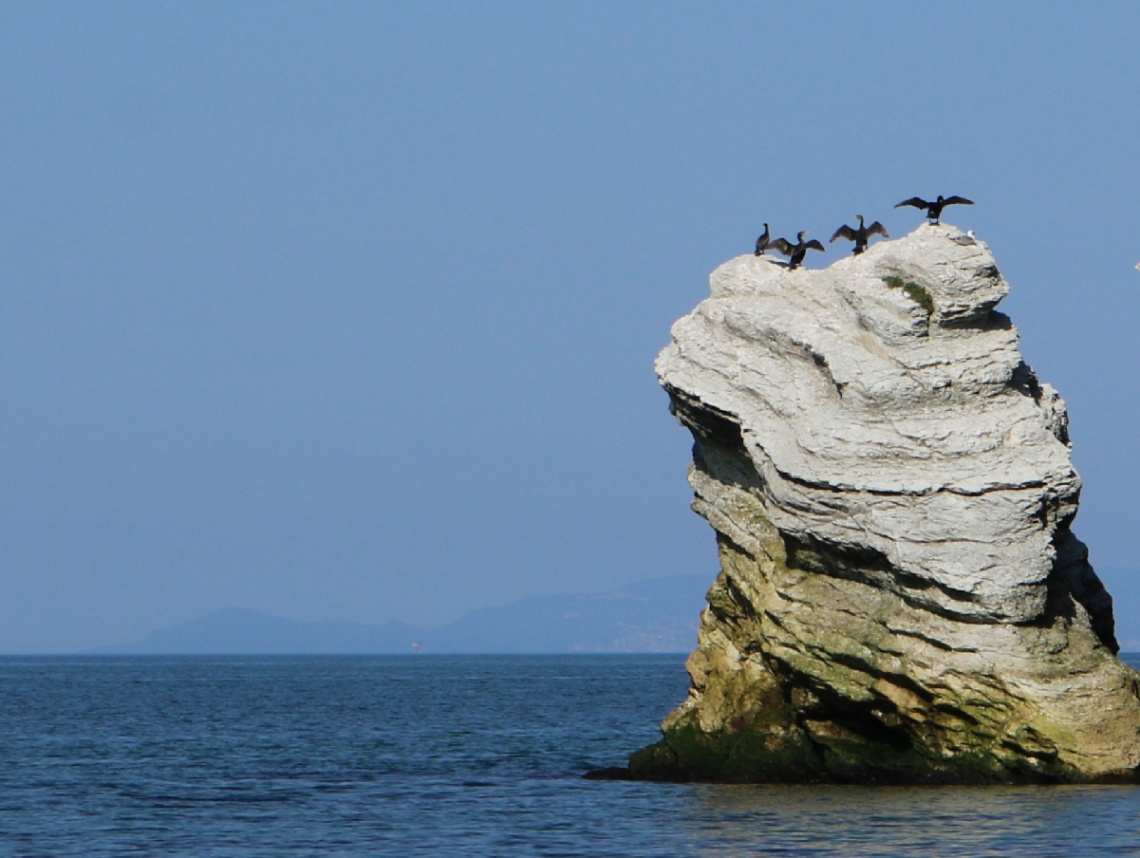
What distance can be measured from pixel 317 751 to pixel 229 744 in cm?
539

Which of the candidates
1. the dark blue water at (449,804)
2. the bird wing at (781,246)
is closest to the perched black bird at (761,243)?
the bird wing at (781,246)

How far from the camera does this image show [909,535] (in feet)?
117

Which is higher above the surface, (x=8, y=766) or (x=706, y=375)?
(x=706, y=375)

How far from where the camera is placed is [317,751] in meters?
58.2

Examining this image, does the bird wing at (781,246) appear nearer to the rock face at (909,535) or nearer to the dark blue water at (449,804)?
the rock face at (909,535)

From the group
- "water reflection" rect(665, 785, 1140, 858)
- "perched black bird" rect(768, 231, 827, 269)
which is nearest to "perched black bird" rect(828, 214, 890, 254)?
"perched black bird" rect(768, 231, 827, 269)

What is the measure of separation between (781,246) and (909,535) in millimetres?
8394

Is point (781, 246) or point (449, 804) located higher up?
point (781, 246)

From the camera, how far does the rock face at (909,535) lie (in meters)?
35.6

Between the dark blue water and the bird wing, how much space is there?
12.0 metres

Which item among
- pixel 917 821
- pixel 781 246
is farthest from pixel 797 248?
pixel 917 821

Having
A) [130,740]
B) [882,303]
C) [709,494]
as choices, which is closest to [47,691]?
[130,740]

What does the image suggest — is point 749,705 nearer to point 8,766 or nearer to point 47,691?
point 8,766

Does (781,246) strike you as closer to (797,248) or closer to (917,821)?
(797,248)
